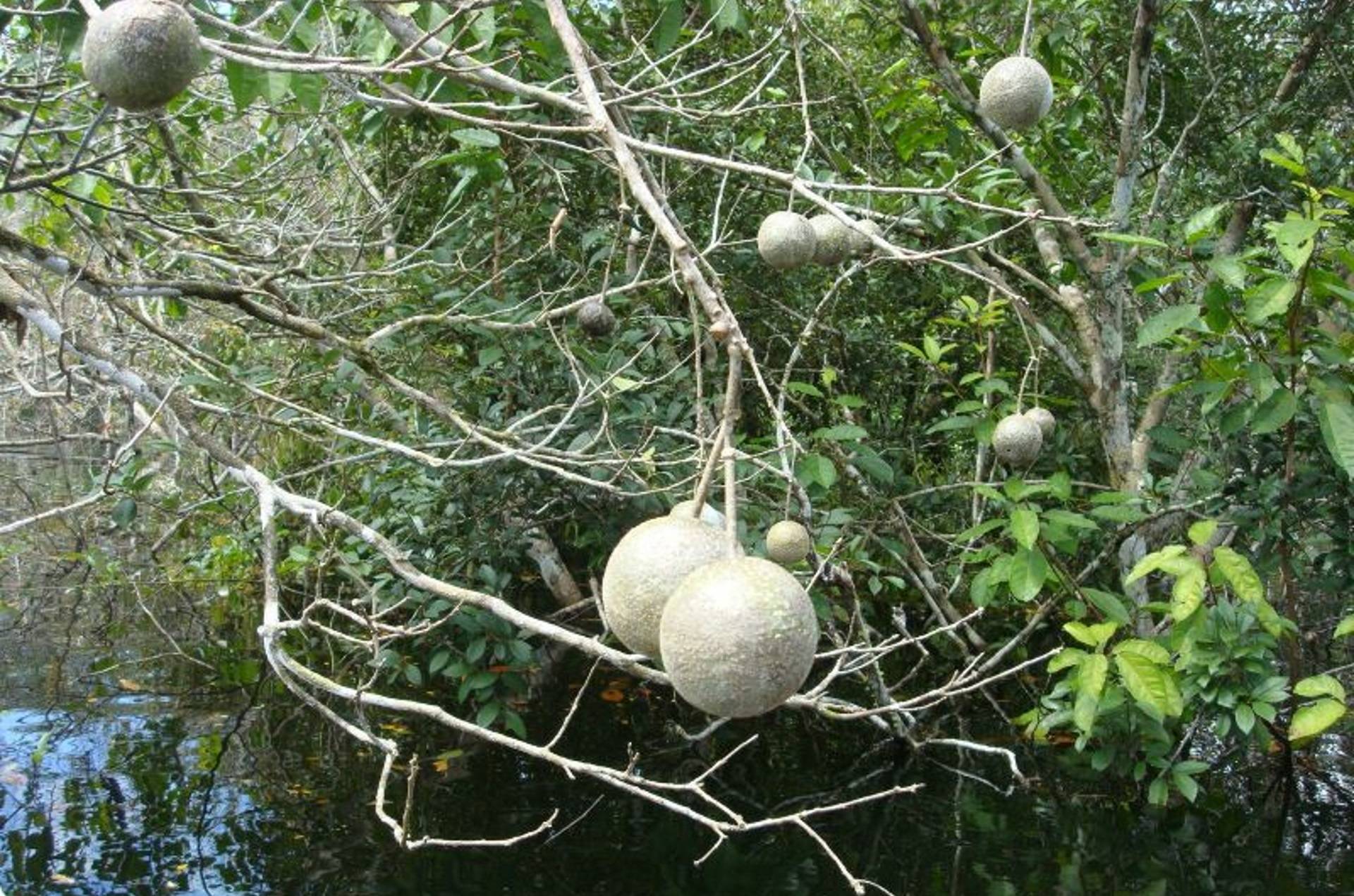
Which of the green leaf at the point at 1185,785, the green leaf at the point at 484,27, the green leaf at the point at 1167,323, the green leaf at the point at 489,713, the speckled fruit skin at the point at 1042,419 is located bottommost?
the green leaf at the point at 489,713

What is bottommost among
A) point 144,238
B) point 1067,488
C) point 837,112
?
point 1067,488

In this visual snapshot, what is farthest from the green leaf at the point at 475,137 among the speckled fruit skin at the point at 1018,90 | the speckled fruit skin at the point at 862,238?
the speckled fruit skin at the point at 1018,90

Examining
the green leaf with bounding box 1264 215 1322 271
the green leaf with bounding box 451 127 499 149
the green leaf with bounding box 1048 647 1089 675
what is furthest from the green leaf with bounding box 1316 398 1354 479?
the green leaf with bounding box 451 127 499 149

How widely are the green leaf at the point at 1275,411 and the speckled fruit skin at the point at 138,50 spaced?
286cm

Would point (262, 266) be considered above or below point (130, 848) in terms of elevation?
A: above

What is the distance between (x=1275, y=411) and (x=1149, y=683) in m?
0.86

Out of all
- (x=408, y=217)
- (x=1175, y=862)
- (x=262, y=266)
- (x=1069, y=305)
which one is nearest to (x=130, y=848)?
(x=262, y=266)

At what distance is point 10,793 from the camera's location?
4336 millimetres

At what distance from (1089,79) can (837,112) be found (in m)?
1.02

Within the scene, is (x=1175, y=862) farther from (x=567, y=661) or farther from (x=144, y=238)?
(x=144, y=238)

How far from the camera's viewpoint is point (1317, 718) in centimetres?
355

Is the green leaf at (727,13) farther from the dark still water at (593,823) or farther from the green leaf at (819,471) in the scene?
the dark still water at (593,823)

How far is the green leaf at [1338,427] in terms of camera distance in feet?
9.66

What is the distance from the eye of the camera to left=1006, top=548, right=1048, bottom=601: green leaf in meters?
3.70
